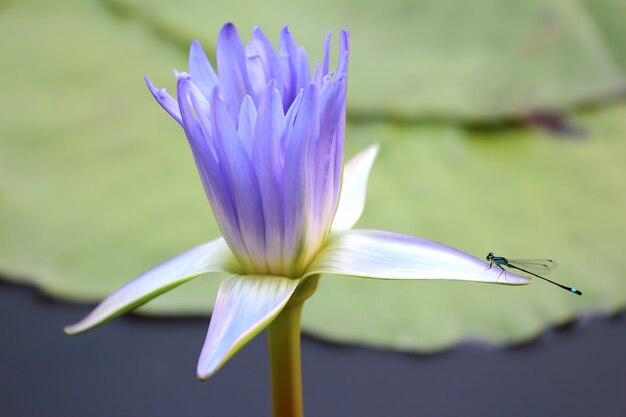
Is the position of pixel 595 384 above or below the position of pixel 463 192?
below

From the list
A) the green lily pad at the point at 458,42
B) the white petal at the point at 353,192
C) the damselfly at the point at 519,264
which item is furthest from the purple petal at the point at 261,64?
the green lily pad at the point at 458,42

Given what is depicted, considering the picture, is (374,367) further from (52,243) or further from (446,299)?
(52,243)

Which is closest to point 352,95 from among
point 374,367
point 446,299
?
point 446,299

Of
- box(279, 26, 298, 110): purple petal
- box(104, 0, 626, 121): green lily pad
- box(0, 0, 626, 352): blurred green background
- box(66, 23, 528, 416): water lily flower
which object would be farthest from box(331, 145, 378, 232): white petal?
box(104, 0, 626, 121): green lily pad

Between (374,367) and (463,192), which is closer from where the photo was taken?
(374,367)

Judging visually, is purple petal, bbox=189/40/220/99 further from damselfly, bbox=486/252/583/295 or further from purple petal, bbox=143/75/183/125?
damselfly, bbox=486/252/583/295

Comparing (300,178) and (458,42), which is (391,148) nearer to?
(458,42)
